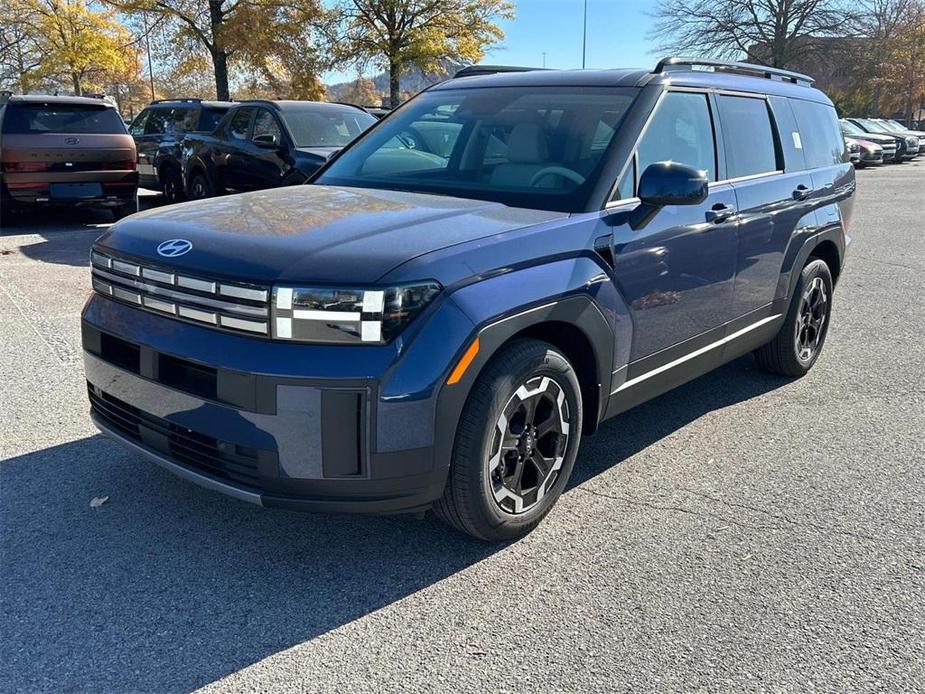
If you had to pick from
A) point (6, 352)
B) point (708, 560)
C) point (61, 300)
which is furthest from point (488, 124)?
point (61, 300)

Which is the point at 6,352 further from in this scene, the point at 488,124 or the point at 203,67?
the point at 203,67

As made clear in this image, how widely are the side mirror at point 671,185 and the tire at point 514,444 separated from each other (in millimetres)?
823

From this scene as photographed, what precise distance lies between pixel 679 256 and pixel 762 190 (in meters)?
1.11

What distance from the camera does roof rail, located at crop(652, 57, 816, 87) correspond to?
13.2ft

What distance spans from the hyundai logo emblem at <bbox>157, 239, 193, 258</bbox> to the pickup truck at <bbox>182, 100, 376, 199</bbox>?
6402 mm

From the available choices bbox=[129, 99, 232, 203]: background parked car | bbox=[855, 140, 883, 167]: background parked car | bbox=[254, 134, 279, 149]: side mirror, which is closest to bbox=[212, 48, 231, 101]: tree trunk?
bbox=[129, 99, 232, 203]: background parked car

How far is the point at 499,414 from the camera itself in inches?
117

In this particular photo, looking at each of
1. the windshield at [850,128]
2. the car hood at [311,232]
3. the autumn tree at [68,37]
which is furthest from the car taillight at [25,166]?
the windshield at [850,128]

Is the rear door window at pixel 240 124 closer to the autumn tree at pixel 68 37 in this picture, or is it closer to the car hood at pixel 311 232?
the car hood at pixel 311 232

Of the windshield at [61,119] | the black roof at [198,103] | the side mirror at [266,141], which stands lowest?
the side mirror at [266,141]

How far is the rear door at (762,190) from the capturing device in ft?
14.4

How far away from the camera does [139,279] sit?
121 inches

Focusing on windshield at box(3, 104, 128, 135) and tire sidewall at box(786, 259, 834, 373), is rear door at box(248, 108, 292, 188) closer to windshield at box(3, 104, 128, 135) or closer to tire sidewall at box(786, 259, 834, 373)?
windshield at box(3, 104, 128, 135)

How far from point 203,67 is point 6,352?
1000 inches
